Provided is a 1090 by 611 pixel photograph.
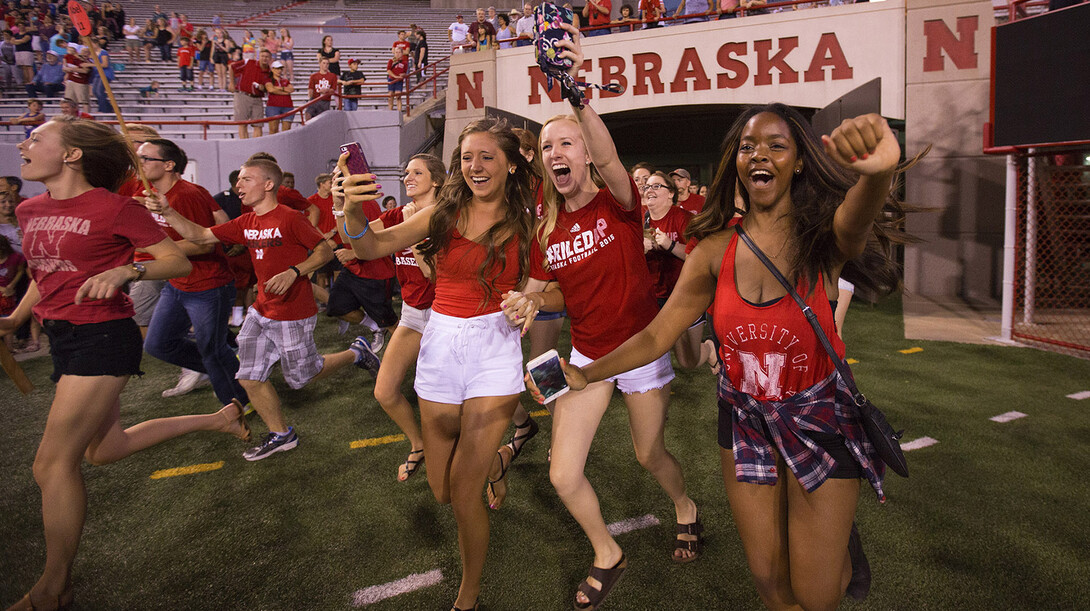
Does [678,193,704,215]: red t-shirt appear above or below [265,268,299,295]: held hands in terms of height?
above

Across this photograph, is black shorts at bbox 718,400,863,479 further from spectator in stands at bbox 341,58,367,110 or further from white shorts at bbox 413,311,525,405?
spectator in stands at bbox 341,58,367,110

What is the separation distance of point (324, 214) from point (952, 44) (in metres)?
10.00

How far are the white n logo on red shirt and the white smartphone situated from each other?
636 mm

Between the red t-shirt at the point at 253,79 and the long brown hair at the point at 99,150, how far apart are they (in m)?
12.4

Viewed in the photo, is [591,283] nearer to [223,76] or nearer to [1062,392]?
[1062,392]

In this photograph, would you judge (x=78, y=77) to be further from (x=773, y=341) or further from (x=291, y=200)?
(x=773, y=341)

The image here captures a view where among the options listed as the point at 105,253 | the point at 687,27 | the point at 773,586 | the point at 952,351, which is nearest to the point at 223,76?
the point at 687,27

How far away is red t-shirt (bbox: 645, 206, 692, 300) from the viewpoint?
16.5 ft

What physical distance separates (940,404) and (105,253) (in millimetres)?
6306

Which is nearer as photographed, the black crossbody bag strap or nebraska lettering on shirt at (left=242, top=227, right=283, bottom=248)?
the black crossbody bag strap

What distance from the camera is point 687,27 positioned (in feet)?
37.9

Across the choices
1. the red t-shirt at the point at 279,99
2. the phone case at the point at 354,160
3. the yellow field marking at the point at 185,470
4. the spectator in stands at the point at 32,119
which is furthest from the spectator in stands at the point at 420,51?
the phone case at the point at 354,160

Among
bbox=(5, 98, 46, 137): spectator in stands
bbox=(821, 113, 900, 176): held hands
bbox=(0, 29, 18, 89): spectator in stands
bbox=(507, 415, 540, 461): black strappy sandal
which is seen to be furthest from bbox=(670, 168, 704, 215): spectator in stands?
bbox=(0, 29, 18, 89): spectator in stands

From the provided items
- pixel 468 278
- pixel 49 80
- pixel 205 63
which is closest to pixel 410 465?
pixel 468 278
